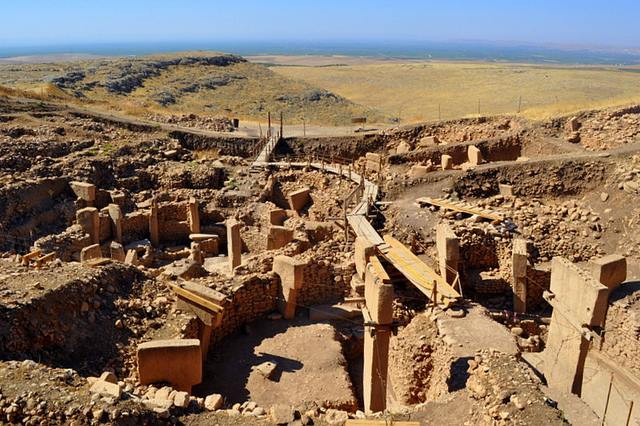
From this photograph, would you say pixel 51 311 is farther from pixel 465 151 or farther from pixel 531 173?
pixel 465 151

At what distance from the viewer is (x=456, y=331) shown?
10.3 metres

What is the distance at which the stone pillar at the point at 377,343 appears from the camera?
1033 centimetres

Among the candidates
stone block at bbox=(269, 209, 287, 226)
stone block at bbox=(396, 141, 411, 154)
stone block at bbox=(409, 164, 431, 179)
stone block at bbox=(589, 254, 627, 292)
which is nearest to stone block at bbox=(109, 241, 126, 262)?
stone block at bbox=(269, 209, 287, 226)

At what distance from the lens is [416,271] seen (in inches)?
496

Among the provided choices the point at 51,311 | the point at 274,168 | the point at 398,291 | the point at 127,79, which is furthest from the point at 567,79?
the point at 51,311

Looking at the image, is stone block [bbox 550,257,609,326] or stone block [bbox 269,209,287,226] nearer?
stone block [bbox 550,257,609,326]

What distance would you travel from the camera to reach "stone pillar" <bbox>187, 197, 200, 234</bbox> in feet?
65.0

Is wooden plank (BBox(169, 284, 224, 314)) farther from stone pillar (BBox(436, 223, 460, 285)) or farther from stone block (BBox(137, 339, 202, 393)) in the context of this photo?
stone pillar (BBox(436, 223, 460, 285))

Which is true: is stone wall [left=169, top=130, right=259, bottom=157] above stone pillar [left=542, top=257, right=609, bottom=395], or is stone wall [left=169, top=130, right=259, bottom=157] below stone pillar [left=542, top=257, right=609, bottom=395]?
above

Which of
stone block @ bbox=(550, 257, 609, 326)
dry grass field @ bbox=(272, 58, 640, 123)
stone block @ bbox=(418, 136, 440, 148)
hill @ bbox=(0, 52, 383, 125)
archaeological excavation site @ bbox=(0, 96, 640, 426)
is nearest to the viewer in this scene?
archaeological excavation site @ bbox=(0, 96, 640, 426)

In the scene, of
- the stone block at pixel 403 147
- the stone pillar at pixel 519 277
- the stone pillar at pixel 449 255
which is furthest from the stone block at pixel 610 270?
the stone block at pixel 403 147

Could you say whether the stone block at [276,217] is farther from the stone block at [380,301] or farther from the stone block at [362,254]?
the stone block at [380,301]

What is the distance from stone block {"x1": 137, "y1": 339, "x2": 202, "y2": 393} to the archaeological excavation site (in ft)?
0.10

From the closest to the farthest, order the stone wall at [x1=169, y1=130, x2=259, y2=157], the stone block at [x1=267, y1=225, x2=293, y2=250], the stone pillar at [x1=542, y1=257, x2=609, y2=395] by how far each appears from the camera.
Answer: the stone pillar at [x1=542, y1=257, x2=609, y2=395] < the stone block at [x1=267, y1=225, x2=293, y2=250] < the stone wall at [x1=169, y1=130, x2=259, y2=157]
